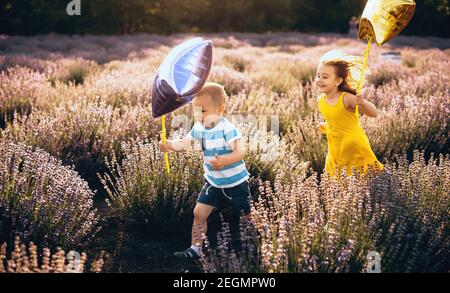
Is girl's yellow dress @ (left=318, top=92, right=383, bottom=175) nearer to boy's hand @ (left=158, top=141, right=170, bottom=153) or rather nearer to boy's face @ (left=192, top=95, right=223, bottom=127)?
boy's face @ (left=192, top=95, right=223, bottom=127)

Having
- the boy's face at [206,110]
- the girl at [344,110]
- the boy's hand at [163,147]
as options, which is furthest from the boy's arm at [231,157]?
the girl at [344,110]

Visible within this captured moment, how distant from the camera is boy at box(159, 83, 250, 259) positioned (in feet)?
8.63

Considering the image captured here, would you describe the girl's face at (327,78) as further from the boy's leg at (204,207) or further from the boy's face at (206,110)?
the boy's leg at (204,207)

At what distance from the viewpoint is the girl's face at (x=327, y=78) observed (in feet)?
10.2

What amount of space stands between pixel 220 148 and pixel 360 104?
1019 millimetres

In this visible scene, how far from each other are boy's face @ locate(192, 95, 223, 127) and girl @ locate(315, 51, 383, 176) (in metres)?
0.88

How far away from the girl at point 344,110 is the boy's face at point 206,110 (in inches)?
34.7

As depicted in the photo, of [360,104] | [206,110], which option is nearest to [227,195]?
[206,110]

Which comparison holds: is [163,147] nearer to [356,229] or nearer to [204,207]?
[204,207]

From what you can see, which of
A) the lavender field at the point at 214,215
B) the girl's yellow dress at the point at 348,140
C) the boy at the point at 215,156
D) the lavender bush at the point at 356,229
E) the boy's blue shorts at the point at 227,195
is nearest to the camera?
the lavender bush at the point at 356,229

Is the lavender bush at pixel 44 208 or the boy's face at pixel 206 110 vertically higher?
the boy's face at pixel 206 110

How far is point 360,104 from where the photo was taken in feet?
10.1
